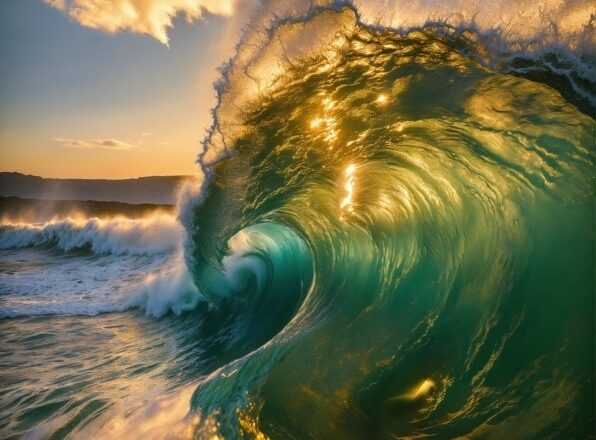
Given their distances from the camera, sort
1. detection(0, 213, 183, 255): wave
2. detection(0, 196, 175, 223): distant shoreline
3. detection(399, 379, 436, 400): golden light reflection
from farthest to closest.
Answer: detection(0, 196, 175, 223): distant shoreline < detection(0, 213, 183, 255): wave < detection(399, 379, 436, 400): golden light reflection

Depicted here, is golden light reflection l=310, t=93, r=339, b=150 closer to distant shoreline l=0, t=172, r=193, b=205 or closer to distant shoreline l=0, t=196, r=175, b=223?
distant shoreline l=0, t=196, r=175, b=223

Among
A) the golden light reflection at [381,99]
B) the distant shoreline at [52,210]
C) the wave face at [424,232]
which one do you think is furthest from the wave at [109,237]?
the golden light reflection at [381,99]

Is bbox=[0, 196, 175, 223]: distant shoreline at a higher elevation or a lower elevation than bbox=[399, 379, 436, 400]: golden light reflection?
higher

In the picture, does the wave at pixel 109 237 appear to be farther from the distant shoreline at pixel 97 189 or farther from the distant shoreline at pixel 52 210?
A: the distant shoreline at pixel 97 189

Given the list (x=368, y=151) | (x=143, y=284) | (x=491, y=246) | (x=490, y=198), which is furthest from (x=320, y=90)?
(x=143, y=284)

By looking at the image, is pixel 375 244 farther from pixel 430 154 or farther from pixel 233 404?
pixel 233 404

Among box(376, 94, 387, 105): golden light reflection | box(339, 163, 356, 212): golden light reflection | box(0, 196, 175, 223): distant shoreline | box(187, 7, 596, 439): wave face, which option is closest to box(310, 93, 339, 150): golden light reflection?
box(187, 7, 596, 439): wave face
